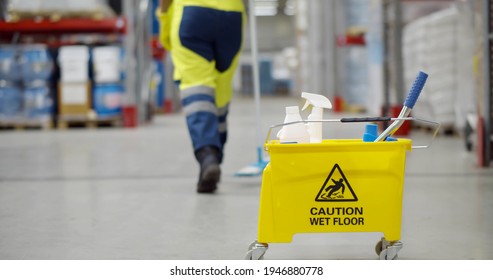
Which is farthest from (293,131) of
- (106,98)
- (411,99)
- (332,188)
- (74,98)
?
(74,98)

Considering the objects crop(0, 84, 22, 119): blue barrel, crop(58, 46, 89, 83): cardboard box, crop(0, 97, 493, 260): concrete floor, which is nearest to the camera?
crop(0, 97, 493, 260): concrete floor

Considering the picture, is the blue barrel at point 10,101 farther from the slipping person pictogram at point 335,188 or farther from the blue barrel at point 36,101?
the slipping person pictogram at point 335,188

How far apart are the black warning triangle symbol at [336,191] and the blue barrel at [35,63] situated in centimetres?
815

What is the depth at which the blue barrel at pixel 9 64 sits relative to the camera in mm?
9688

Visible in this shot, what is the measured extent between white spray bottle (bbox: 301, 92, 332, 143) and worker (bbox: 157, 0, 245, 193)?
1.45 m

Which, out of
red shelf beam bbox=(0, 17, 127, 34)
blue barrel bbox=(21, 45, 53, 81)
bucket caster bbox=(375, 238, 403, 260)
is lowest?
bucket caster bbox=(375, 238, 403, 260)

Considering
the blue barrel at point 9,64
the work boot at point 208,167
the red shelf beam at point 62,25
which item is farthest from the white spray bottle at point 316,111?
the blue barrel at point 9,64

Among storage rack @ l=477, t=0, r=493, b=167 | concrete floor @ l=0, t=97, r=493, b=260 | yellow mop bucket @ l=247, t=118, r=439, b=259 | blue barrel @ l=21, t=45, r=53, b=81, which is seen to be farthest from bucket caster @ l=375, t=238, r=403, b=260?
blue barrel @ l=21, t=45, r=53, b=81

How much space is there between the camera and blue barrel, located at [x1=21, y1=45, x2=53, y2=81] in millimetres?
9703

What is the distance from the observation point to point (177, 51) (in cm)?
380

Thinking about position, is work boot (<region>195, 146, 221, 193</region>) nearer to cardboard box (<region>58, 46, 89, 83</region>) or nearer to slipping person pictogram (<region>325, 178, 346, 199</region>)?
slipping person pictogram (<region>325, 178, 346, 199</region>)

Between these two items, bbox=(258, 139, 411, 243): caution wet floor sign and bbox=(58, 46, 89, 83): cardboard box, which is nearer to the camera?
bbox=(258, 139, 411, 243): caution wet floor sign
